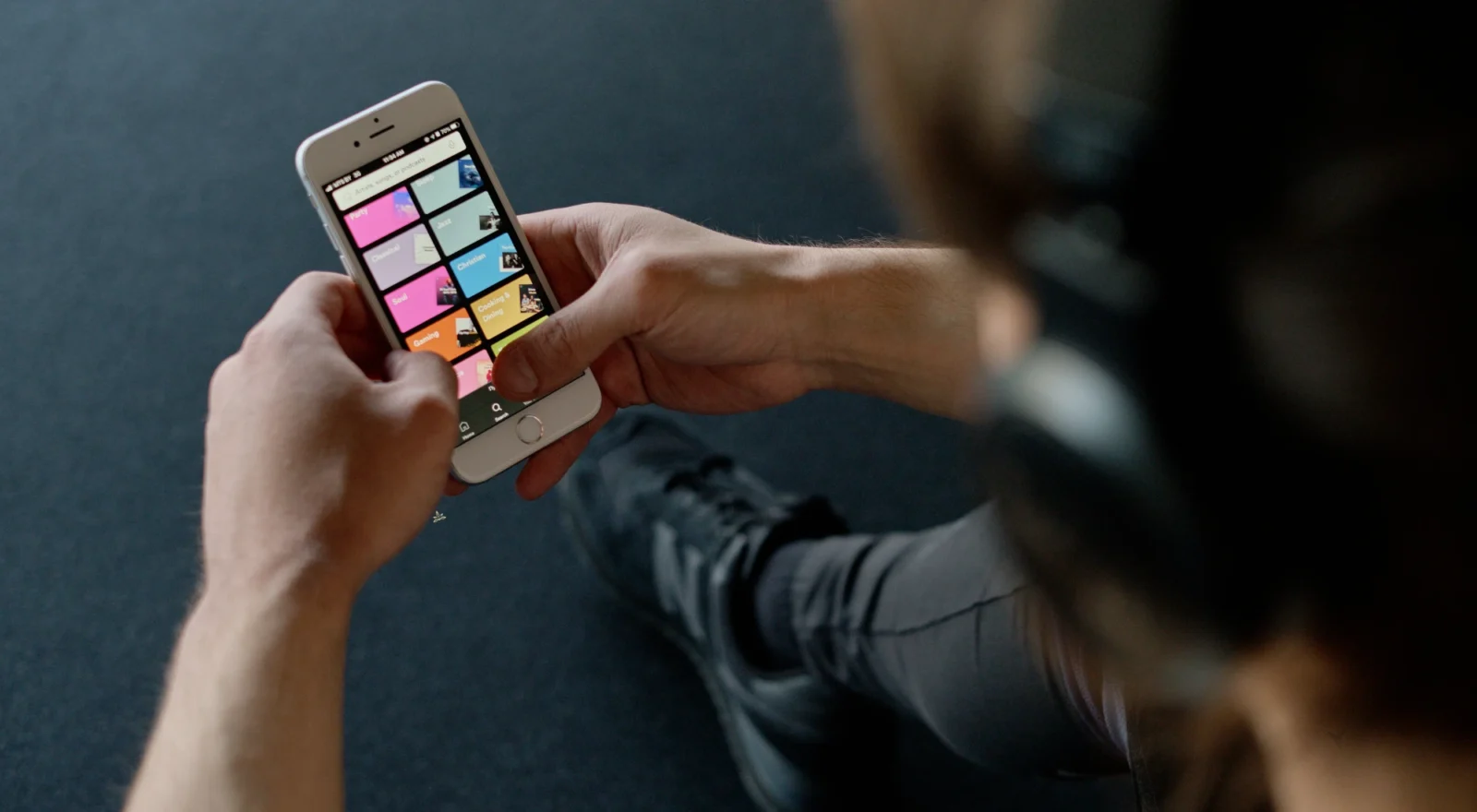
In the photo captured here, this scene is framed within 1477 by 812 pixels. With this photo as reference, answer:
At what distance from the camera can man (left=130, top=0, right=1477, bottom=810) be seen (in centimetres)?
24

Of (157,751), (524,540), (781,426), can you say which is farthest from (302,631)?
(781,426)

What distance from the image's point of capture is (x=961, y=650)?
85 centimetres

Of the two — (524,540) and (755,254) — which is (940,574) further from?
(524,540)

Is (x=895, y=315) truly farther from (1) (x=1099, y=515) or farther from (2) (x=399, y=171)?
(1) (x=1099, y=515)

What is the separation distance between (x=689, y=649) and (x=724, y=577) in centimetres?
15

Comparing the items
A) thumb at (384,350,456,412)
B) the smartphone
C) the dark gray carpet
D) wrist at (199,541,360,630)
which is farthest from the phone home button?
the dark gray carpet

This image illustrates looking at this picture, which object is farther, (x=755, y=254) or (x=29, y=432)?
(x=29, y=432)

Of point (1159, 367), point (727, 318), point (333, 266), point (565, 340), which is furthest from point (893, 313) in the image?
point (333, 266)

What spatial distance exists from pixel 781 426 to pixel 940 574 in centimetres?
48

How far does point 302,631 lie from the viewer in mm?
616

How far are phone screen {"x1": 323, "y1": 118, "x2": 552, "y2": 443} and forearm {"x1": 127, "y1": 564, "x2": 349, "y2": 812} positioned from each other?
0.28 metres

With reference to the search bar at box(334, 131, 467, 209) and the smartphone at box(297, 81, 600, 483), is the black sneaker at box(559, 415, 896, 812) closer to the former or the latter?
the smartphone at box(297, 81, 600, 483)

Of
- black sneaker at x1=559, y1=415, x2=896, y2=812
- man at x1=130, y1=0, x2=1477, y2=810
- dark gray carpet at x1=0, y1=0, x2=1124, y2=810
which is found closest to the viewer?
man at x1=130, y1=0, x2=1477, y2=810

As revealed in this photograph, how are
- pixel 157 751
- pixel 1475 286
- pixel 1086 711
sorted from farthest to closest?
pixel 1086 711, pixel 157 751, pixel 1475 286
